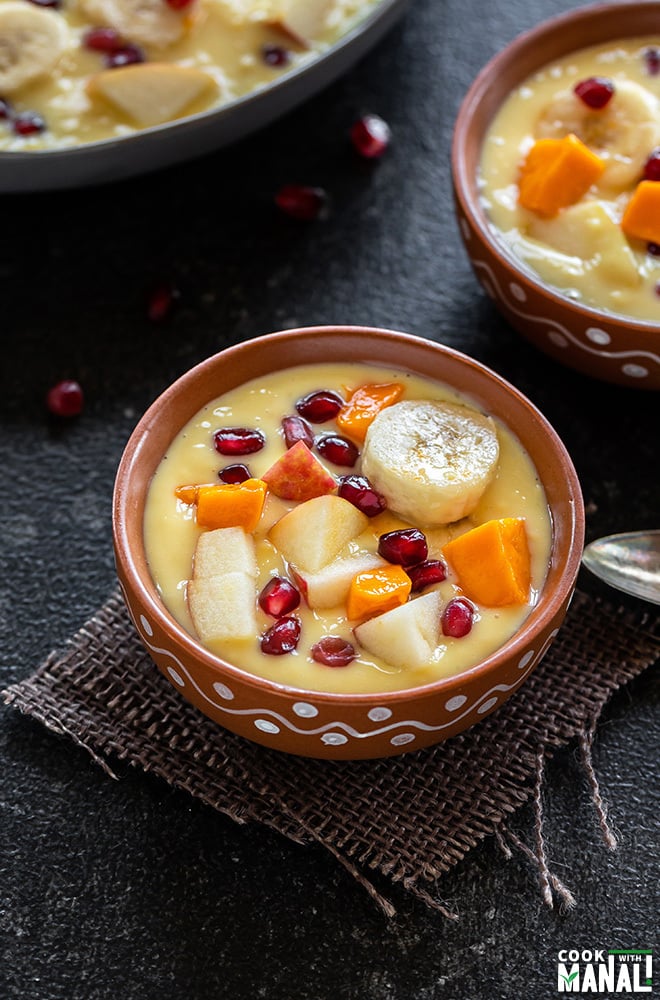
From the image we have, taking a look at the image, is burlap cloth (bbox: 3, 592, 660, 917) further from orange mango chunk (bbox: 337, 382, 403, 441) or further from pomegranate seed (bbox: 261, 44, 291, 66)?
pomegranate seed (bbox: 261, 44, 291, 66)

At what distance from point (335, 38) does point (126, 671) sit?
5.53 ft

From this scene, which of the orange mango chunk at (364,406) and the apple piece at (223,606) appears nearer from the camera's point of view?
the apple piece at (223,606)

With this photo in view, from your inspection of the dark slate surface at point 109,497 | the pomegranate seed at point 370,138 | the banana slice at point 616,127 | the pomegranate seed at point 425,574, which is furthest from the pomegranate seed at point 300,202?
the pomegranate seed at point 425,574

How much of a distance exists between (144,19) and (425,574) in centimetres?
169

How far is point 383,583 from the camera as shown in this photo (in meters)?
1.98

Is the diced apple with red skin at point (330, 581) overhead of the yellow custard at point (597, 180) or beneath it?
beneath

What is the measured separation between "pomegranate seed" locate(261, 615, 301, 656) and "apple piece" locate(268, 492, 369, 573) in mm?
109

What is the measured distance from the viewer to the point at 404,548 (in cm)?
204

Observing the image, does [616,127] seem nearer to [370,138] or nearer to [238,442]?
[370,138]

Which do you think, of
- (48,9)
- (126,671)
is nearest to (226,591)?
(126,671)

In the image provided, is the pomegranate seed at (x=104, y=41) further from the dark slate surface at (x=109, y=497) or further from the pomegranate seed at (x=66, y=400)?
the pomegranate seed at (x=66, y=400)

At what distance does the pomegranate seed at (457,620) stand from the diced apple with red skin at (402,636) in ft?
0.09

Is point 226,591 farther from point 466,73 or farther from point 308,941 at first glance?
point 466,73

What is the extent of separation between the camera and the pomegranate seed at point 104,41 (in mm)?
2910
